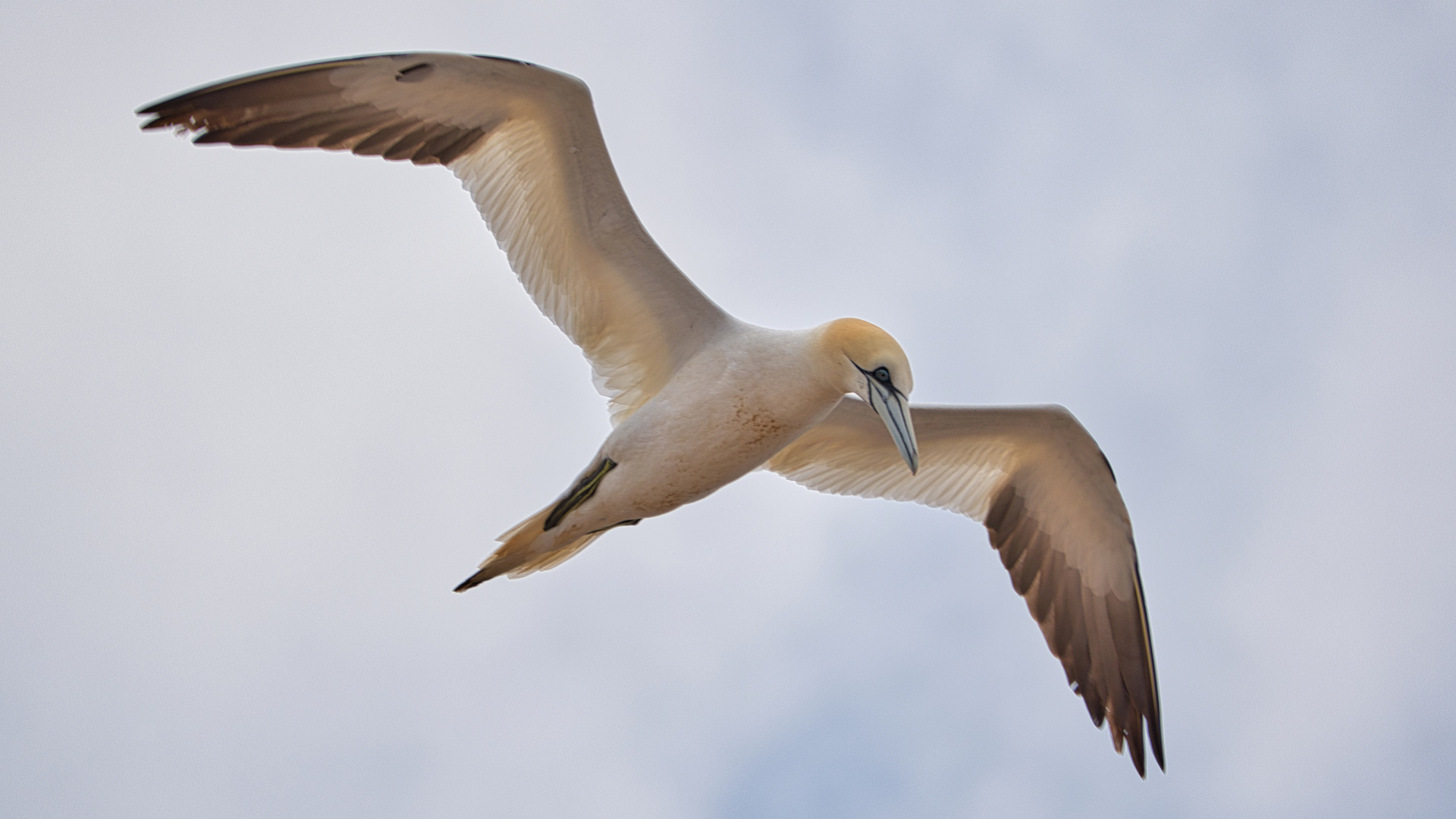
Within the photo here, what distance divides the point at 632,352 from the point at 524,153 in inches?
54.4

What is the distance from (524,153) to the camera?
7.38 meters

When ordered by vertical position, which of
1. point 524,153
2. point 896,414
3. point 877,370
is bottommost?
point 896,414

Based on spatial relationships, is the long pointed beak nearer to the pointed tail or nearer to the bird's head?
the bird's head

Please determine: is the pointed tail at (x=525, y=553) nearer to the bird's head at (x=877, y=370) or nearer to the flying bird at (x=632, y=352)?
the flying bird at (x=632, y=352)

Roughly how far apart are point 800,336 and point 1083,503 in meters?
2.77

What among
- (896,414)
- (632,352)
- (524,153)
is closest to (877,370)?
(896,414)

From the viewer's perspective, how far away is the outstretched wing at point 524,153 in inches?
276

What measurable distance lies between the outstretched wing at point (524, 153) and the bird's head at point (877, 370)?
43.2 inches

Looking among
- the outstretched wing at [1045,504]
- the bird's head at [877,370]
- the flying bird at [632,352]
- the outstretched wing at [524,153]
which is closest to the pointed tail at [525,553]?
the flying bird at [632,352]

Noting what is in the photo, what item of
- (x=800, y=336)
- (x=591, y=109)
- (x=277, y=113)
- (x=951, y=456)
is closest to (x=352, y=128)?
(x=277, y=113)

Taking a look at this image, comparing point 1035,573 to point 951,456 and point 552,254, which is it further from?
point 552,254

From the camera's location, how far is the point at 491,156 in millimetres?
7414

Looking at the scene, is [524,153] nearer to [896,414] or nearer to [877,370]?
[877,370]

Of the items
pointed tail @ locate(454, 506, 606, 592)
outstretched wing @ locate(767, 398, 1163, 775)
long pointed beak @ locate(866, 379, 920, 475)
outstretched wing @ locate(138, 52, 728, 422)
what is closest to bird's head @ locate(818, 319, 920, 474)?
long pointed beak @ locate(866, 379, 920, 475)
